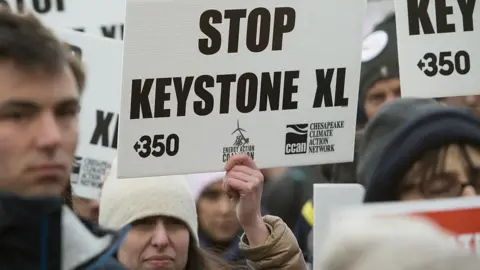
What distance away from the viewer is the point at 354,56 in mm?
2422

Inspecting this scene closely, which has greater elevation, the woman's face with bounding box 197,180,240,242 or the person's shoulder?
the woman's face with bounding box 197,180,240,242

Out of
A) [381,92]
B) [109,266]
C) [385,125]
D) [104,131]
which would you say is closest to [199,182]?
[104,131]

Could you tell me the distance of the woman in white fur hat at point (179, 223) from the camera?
224 centimetres

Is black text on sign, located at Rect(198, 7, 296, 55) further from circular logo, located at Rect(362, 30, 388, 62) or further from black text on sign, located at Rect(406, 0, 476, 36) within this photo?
circular logo, located at Rect(362, 30, 388, 62)

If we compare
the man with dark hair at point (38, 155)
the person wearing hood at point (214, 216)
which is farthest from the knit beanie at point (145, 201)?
the man with dark hair at point (38, 155)

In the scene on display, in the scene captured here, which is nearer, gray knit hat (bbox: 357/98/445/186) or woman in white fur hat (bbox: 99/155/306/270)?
gray knit hat (bbox: 357/98/445/186)

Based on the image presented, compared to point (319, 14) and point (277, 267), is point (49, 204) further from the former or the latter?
point (319, 14)

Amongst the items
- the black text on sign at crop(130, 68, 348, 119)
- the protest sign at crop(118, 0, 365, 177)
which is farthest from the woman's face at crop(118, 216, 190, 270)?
the black text on sign at crop(130, 68, 348, 119)

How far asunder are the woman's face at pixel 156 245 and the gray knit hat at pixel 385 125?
0.57 metres

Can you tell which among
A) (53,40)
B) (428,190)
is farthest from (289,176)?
(53,40)

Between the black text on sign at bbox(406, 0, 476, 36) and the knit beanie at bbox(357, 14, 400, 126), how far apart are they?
1085mm

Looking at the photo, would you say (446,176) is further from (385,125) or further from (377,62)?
(377,62)

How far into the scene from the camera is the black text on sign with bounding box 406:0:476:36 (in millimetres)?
2658

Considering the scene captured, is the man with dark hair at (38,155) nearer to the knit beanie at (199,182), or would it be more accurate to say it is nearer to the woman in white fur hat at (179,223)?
the woman in white fur hat at (179,223)
